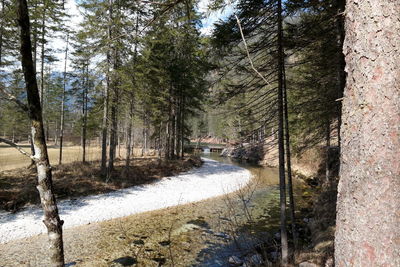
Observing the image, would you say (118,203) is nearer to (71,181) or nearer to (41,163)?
(71,181)

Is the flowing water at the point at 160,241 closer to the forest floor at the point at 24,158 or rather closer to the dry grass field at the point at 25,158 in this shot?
the forest floor at the point at 24,158

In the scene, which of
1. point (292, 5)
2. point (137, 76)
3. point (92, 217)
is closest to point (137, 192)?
point (92, 217)

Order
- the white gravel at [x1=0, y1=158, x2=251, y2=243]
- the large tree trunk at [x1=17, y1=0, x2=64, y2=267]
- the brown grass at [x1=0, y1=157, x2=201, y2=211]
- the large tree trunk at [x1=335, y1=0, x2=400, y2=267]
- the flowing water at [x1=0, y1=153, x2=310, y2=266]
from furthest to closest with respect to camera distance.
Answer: the brown grass at [x1=0, y1=157, x2=201, y2=211]
the white gravel at [x1=0, y1=158, x2=251, y2=243]
the flowing water at [x1=0, y1=153, x2=310, y2=266]
the large tree trunk at [x1=17, y1=0, x2=64, y2=267]
the large tree trunk at [x1=335, y1=0, x2=400, y2=267]

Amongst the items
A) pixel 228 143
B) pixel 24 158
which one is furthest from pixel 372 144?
pixel 24 158

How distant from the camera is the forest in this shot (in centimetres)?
115

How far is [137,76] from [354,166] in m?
12.6

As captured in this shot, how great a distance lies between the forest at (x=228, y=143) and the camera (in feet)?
3.77

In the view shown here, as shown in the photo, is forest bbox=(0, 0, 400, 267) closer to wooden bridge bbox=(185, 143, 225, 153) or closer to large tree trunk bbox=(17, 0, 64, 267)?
large tree trunk bbox=(17, 0, 64, 267)

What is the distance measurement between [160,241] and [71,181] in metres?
6.92

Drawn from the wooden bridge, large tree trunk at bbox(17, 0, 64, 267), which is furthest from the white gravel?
the wooden bridge

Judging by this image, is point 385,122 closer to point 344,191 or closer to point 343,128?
point 343,128

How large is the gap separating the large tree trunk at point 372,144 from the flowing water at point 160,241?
129 inches

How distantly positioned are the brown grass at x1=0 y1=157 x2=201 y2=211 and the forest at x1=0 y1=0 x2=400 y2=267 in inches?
3.1

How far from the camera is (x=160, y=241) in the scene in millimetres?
7082
